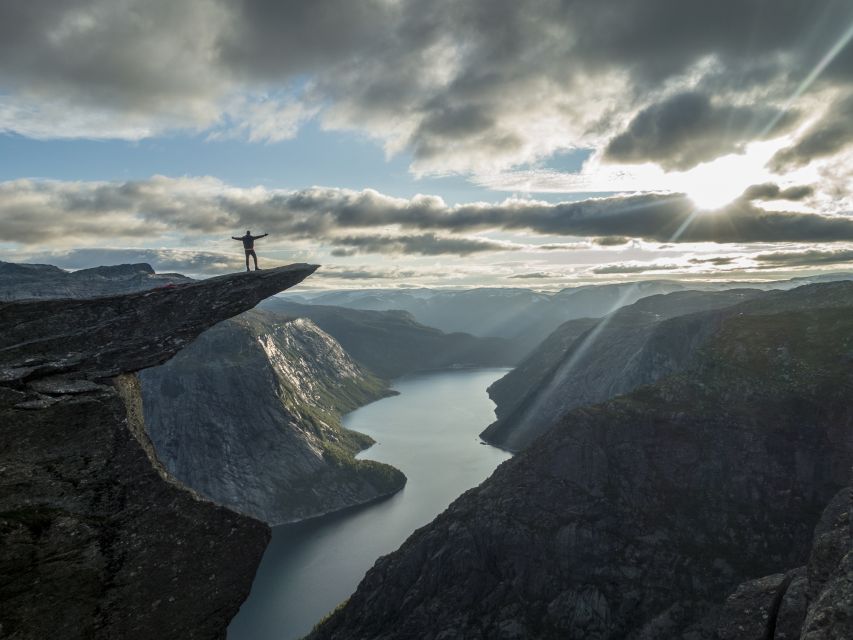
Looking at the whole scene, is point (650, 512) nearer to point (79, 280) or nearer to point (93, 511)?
point (93, 511)

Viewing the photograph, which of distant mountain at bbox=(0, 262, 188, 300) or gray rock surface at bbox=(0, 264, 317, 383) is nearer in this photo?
gray rock surface at bbox=(0, 264, 317, 383)

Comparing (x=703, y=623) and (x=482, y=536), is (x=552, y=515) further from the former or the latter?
(x=703, y=623)

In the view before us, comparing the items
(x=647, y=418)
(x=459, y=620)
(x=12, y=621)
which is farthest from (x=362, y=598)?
(x=12, y=621)

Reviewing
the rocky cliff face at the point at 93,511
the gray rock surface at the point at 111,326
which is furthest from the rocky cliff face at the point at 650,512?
the gray rock surface at the point at 111,326

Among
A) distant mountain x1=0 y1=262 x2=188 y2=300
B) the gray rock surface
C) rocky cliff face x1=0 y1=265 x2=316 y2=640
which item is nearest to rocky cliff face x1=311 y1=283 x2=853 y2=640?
rocky cliff face x1=0 y1=265 x2=316 y2=640

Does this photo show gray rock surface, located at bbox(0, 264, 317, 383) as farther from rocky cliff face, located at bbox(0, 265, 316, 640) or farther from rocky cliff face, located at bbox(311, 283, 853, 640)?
rocky cliff face, located at bbox(311, 283, 853, 640)

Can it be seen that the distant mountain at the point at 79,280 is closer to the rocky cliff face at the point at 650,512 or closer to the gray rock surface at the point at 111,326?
the gray rock surface at the point at 111,326
